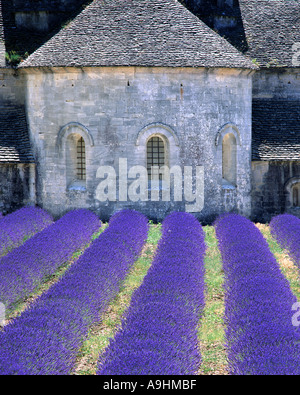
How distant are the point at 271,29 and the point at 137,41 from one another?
588 centimetres

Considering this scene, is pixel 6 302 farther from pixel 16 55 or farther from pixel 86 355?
pixel 16 55

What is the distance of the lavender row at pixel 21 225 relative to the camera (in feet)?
36.2

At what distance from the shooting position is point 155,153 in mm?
15305

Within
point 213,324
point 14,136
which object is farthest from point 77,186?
point 213,324

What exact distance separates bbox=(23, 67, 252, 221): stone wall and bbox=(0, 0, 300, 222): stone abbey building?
3 cm

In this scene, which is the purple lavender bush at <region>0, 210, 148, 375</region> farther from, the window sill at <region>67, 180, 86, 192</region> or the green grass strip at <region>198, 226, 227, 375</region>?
the window sill at <region>67, 180, 86, 192</region>

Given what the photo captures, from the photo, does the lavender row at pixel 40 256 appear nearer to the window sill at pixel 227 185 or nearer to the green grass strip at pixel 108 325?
the green grass strip at pixel 108 325

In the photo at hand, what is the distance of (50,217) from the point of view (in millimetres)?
14555

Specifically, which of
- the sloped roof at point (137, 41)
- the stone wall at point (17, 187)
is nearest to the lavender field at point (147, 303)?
the stone wall at point (17, 187)

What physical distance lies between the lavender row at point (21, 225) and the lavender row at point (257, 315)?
4601 millimetres

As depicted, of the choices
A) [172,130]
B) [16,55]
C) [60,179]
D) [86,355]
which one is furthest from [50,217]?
[86,355]

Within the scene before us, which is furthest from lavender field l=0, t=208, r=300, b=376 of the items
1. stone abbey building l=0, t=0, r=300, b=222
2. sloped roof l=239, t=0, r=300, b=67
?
sloped roof l=239, t=0, r=300, b=67

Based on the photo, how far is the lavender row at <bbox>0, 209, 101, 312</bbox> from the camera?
7.79 metres

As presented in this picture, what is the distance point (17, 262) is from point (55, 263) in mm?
1087
